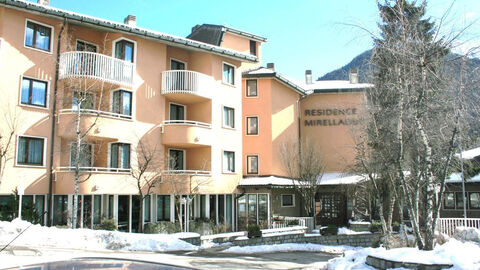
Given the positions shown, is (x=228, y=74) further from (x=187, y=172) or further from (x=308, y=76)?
(x=308, y=76)

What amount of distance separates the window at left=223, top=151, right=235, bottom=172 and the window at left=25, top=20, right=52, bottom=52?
12067mm

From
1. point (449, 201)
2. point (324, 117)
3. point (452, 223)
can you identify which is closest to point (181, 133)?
point (324, 117)

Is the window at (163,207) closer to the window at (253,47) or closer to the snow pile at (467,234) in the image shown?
the snow pile at (467,234)

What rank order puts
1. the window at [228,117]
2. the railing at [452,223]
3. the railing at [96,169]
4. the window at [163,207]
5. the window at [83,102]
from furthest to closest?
1. the window at [228,117]
2. the window at [163,207]
3. the railing at [452,223]
4. the window at [83,102]
5. the railing at [96,169]

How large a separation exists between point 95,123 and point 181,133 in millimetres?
5579

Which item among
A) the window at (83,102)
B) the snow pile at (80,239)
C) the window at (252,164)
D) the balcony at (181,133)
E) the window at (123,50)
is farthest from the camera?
the window at (252,164)

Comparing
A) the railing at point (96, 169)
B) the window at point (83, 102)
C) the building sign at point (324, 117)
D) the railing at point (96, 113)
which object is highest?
the building sign at point (324, 117)

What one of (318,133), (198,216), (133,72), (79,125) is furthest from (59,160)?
(318,133)

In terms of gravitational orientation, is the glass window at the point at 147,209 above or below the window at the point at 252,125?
below

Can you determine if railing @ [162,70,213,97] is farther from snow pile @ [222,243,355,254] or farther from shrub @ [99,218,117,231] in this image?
snow pile @ [222,243,355,254]

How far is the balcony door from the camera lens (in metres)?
26.7

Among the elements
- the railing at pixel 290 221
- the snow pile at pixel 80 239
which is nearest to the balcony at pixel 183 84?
the railing at pixel 290 221

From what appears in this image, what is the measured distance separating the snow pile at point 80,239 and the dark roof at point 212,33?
17617 millimetres

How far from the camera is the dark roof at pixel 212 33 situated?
31891 mm
